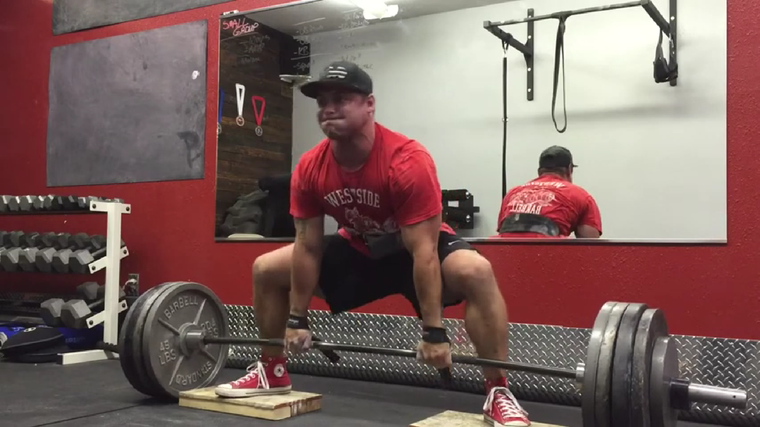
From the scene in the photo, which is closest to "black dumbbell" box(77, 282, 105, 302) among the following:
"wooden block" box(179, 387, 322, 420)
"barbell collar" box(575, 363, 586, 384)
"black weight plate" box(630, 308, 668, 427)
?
"wooden block" box(179, 387, 322, 420)

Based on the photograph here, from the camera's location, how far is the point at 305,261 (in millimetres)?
1947

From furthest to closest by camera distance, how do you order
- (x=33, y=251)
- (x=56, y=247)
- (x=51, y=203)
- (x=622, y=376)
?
(x=56, y=247)
(x=33, y=251)
(x=51, y=203)
(x=622, y=376)

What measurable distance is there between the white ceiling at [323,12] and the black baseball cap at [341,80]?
1504 millimetres

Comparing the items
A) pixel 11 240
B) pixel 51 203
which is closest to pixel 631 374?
pixel 51 203

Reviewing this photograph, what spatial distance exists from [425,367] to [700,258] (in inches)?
42.4

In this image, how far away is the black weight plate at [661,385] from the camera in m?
1.41

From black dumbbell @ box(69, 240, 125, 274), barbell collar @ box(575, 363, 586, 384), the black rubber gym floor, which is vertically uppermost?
black dumbbell @ box(69, 240, 125, 274)

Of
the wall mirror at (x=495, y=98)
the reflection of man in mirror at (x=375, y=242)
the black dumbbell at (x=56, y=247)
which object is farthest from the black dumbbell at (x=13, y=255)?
the reflection of man in mirror at (x=375, y=242)

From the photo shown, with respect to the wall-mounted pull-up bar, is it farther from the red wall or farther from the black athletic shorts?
the black athletic shorts

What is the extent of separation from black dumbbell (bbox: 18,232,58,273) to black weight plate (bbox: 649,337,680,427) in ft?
9.57

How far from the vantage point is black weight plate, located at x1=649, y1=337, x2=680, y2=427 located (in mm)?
1407

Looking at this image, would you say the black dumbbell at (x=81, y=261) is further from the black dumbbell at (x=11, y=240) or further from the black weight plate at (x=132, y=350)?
the black weight plate at (x=132, y=350)

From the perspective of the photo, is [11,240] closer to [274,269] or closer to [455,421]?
[274,269]

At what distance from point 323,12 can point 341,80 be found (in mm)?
1604
